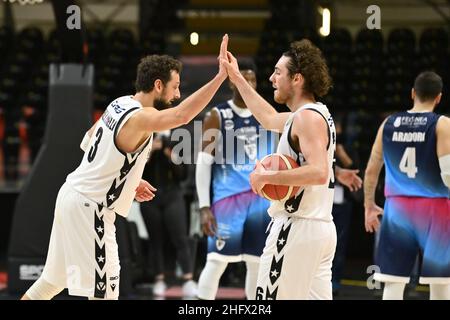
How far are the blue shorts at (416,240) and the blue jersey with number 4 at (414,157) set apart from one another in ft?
0.25

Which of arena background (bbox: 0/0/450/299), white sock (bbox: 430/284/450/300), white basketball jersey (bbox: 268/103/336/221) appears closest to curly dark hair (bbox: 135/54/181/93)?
white basketball jersey (bbox: 268/103/336/221)

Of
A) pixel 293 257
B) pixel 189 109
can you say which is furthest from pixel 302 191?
pixel 189 109

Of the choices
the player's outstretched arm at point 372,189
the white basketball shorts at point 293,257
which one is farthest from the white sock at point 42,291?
the player's outstretched arm at point 372,189

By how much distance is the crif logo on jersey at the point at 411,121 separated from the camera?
663cm

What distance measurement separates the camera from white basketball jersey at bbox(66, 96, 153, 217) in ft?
18.1

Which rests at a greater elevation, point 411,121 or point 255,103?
point 255,103

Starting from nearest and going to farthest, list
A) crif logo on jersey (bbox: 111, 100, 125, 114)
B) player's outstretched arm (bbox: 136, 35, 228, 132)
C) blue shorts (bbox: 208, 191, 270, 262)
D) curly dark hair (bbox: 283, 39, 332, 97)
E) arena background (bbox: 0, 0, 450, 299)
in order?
curly dark hair (bbox: 283, 39, 332, 97)
player's outstretched arm (bbox: 136, 35, 228, 132)
crif logo on jersey (bbox: 111, 100, 125, 114)
blue shorts (bbox: 208, 191, 270, 262)
arena background (bbox: 0, 0, 450, 299)

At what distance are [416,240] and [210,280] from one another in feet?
5.46

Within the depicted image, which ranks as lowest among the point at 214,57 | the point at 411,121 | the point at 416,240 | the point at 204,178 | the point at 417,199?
the point at 416,240

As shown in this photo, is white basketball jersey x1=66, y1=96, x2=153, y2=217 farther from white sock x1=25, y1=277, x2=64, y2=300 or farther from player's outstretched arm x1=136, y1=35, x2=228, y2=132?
white sock x1=25, y1=277, x2=64, y2=300

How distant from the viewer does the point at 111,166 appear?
5539mm

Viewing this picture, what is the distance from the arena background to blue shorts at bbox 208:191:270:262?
234 centimetres

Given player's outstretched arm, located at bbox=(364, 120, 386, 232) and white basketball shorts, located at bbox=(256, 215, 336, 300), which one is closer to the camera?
white basketball shorts, located at bbox=(256, 215, 336, 300)

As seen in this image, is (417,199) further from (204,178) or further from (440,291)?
(204,178)
